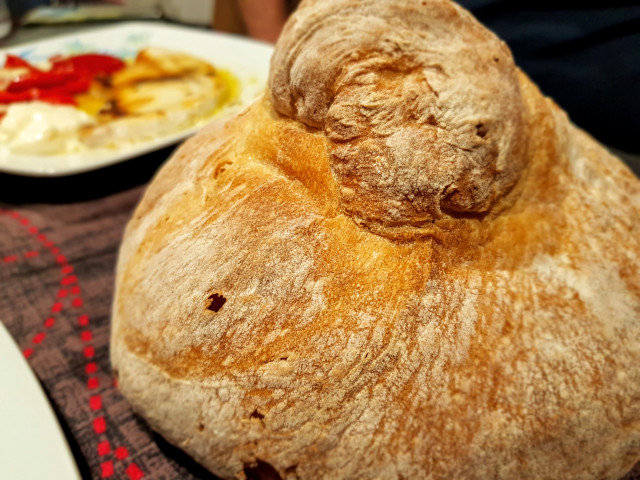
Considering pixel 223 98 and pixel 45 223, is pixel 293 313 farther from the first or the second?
pixel 223 98

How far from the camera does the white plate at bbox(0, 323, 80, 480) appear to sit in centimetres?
79

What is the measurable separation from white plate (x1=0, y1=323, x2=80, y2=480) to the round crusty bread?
142mm

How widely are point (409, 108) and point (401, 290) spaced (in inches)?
10.8

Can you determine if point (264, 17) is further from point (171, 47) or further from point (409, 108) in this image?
point (409, 108)

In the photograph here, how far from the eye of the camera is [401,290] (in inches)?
29.1

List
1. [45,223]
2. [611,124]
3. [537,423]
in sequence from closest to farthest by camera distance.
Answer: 1. [537,423]
2. [45,223]
3. [611,124]

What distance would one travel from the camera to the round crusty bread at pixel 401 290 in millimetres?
709

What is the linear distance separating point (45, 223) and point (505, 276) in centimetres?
143

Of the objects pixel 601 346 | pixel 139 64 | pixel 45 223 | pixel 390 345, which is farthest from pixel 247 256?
pixel 139 64

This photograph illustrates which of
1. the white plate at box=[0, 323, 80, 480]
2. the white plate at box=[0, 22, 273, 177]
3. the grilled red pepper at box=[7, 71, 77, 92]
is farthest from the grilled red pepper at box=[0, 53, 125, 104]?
the white plate at box=[0, 323, 80, 480]

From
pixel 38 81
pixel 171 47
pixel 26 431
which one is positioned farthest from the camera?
pixel 171 47

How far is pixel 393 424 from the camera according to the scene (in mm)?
703

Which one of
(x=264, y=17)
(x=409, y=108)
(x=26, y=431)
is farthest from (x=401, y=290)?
(x=264, y=17)

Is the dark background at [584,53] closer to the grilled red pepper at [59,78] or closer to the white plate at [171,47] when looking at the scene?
the white plate at [171,47]
